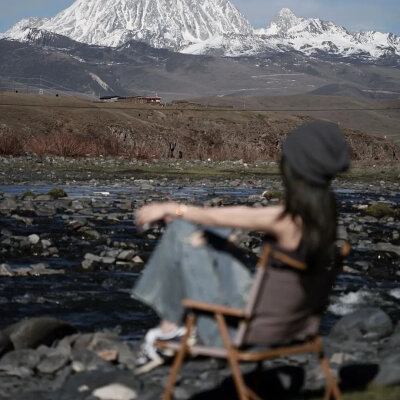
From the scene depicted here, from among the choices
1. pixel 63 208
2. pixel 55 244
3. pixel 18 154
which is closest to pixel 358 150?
pixel 18 154

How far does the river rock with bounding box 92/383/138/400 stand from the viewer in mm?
6109

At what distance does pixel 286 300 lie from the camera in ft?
16.6

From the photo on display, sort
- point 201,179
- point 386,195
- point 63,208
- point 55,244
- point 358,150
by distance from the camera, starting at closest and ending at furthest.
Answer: point 55,244, point 63,208, point 386,195, point 201,179, point 358,150

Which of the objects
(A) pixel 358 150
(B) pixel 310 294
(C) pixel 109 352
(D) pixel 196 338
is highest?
(B) pixel 310 294

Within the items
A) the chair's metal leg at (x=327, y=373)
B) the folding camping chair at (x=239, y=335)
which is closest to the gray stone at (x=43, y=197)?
the folding camping chair at (x=239, y=335)

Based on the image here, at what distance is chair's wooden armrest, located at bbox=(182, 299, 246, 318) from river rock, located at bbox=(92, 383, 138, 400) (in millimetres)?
1354

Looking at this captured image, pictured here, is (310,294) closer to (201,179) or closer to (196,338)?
(196,338)

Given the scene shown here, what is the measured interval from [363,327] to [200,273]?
A: 4059mm

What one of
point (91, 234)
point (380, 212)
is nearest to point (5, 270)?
point (91, 234)

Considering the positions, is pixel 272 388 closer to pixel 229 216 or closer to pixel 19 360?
pixel 229 216

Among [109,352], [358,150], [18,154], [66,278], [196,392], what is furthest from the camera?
[358,150]

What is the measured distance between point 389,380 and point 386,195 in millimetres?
26327

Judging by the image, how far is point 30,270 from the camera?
1226cm

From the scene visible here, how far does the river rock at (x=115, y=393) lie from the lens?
6.11m
